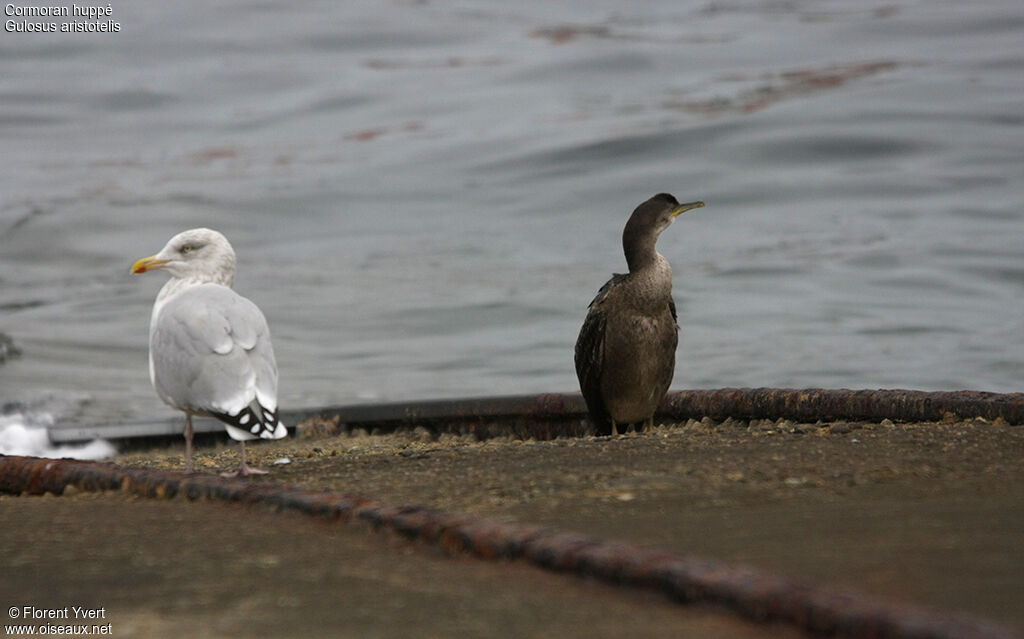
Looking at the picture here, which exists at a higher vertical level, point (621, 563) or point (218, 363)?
point (218, 363)

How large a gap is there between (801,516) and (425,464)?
1.94 metres

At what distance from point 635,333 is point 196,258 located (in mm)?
2276

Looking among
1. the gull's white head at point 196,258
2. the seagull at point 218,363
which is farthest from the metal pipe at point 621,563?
the gull's white head at point 196,258

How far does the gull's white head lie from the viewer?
5.79 m

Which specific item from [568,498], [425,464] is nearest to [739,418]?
[425,464]

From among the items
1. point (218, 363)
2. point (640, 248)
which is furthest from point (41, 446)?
point (640, 248)

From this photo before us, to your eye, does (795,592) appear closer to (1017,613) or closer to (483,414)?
(1017,613)

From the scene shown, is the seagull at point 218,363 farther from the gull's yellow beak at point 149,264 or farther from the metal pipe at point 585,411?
the metal pipe at point 585,411

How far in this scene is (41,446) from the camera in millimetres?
8812

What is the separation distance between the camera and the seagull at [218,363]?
504 cm

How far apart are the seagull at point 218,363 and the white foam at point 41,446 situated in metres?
3.00

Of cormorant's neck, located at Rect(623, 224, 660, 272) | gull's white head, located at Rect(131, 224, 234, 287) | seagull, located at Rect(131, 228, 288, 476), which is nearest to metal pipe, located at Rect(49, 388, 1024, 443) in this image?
cormorant's neck, located at Rect(623, 224, 660, 272)

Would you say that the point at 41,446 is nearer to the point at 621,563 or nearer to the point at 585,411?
the point at 585,411

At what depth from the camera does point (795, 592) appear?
2.51 m
